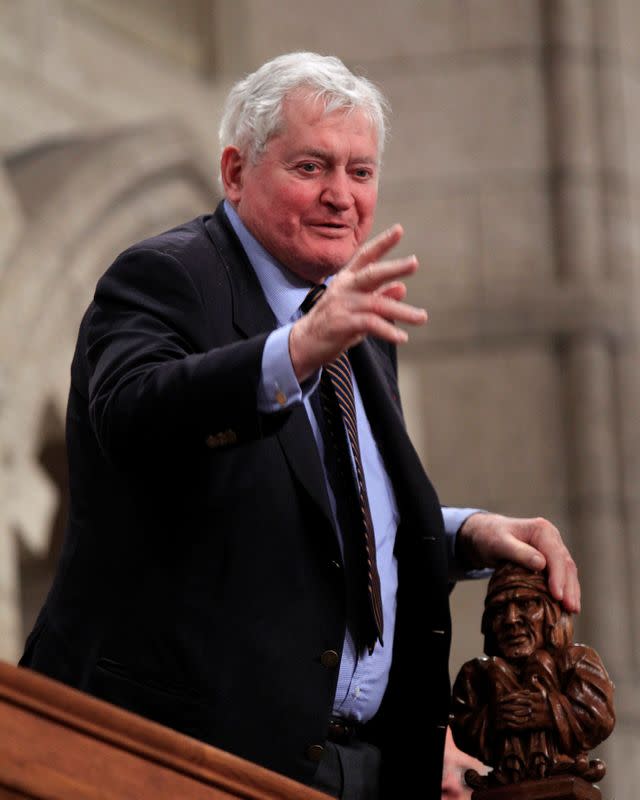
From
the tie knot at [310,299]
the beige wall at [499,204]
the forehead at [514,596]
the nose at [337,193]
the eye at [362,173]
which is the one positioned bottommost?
the forehead at [514,596]

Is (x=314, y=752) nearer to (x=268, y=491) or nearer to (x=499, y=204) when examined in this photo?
(x=268, y=491)

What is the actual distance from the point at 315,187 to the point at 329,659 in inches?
25.2

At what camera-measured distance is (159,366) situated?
213cm

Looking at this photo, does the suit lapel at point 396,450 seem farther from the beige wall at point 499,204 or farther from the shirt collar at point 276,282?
the beige wall at point 499,204

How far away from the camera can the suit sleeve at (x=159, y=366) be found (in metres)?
2.09

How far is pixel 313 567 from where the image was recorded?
2.29 meters

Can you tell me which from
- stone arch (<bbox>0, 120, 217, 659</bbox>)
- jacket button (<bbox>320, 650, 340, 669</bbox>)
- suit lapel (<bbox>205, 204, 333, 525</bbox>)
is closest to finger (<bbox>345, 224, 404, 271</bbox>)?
suit lapel (<bbox>205, 204, 333, 525</bbox>)

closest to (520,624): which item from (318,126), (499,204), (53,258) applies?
(318,126)

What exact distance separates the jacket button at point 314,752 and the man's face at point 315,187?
0.66 meters

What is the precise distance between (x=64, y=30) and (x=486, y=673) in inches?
164

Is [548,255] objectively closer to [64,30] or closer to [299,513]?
[64,30]

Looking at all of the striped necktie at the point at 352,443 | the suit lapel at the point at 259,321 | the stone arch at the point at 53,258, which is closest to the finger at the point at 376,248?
the suit lapel at the point at 259,321

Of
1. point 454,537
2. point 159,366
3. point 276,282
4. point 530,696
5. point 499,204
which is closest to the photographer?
point 159,366

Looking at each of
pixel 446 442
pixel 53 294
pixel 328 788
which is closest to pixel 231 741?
pixel 328 788
